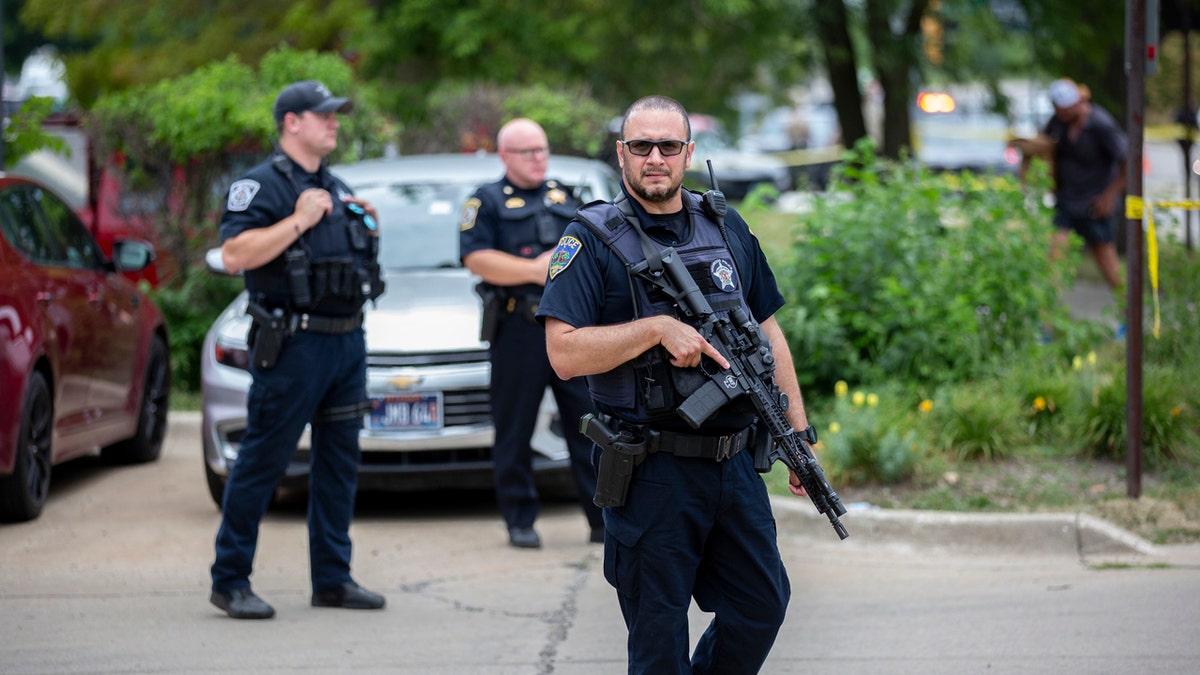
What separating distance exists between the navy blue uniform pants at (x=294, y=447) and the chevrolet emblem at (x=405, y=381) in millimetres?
1300

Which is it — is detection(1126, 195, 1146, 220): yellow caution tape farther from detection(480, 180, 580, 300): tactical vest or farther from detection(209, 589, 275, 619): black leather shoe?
detection(209, 589, 275, 619): black leather shoe

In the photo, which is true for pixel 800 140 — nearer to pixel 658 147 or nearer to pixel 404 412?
pixel 404 412

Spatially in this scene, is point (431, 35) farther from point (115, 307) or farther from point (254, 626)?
point (254, 626)

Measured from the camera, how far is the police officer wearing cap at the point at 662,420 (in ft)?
12.4

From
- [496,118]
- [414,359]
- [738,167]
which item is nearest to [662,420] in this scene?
[414,359]

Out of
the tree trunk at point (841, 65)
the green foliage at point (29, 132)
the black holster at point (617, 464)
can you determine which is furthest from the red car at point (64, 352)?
the tree trunk at point (841, 65)

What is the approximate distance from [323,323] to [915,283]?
424cm

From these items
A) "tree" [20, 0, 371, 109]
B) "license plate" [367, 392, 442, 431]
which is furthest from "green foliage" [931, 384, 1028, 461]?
"tree" [20, 0, 371, 109]

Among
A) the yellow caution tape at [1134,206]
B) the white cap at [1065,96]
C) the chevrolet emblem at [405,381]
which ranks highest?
the white cap at [1065,96]

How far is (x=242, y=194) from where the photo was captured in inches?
222

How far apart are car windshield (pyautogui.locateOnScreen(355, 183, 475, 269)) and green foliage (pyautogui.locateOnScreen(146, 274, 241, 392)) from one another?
3027mm

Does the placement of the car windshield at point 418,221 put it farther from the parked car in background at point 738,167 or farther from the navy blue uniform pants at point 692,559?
the parked car in background at point 738,167

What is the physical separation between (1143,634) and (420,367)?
349cm

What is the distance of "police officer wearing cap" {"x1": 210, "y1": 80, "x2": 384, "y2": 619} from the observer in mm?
5637
